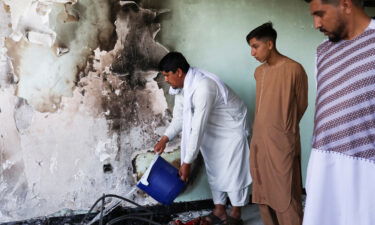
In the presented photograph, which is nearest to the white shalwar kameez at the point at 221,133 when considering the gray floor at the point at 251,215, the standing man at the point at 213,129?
the standing man at the point at 213,129

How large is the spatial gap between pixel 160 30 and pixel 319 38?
1.56 metres

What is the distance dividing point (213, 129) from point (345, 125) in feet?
5.43

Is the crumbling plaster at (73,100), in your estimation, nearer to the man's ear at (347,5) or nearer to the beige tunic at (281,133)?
the beige tunic at (281,133)

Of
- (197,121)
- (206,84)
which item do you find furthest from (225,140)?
(206,84)

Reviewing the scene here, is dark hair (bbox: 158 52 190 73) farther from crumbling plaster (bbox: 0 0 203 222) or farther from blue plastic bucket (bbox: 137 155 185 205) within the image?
blue plastic bucket (bbox: 137 155 185 205)

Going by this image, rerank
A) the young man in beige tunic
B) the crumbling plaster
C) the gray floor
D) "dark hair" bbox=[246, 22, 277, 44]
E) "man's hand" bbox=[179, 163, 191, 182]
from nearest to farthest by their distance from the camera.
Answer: the young man in beige tunic < "dark hair" bbox=[246, 22, 277, 44] < "man's hand" bbox=[179, 163, 191, 182] < the crumbling plaster < the gray floor

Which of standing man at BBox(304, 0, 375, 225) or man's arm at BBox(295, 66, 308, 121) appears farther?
man's arm at BBox(295, 66, 308, 121)

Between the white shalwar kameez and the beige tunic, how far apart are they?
468 mm

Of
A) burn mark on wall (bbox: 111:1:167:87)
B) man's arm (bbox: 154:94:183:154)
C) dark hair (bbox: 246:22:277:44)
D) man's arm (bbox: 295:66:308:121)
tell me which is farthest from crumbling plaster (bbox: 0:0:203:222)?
man's arm (bbox: 295:66:308:121)

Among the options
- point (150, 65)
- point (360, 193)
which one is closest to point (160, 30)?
point (150, 65)

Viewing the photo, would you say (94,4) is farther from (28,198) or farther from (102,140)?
(28,198)

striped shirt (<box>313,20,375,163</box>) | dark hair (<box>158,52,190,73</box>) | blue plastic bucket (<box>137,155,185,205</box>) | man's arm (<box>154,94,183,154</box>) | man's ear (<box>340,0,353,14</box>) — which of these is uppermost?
man's ear (<box>340,0,353,14</box>)

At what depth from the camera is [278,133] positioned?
232 cm

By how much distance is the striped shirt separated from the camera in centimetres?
126
